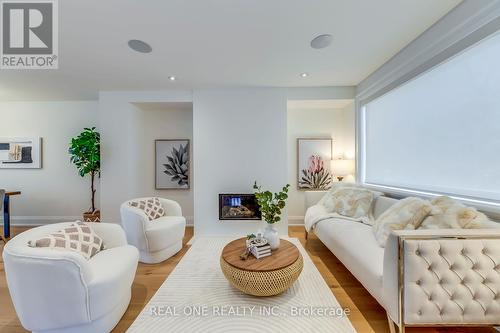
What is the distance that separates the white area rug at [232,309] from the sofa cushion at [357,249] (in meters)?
0.34

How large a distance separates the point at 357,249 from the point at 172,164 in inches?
141

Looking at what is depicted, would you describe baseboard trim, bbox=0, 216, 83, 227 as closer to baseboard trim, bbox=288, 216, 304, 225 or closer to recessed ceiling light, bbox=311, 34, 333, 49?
baseboard trim, bbox=288, 216, 304, 225

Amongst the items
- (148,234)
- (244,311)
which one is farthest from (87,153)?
(244,311)

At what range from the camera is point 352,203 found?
288cm

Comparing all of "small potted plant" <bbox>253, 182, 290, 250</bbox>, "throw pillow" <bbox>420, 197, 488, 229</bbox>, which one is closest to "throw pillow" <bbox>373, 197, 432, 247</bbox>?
"throw pillow" <bbox>420, 197, 488, 229</bbox>

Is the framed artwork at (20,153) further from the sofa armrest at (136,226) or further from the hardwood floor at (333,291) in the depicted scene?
the sofa armrest at (136,226)

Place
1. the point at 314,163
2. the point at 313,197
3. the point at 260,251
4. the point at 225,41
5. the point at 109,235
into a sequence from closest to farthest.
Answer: the point at 260,251 < the point at 109,235 < the point at 225,41 < the point at 313,197 < the point at 314,163

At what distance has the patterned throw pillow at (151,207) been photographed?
286 cm

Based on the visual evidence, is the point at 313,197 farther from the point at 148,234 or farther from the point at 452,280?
the point at 148,234

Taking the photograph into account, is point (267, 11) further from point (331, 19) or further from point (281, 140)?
point (281, 140)

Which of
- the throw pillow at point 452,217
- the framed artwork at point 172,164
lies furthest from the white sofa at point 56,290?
the framed artwork at point 172,164

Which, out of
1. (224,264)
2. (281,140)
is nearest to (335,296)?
(224,264)

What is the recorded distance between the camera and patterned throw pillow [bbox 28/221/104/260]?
1576 millimetres

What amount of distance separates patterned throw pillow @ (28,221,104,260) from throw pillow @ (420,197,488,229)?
2903 mm
